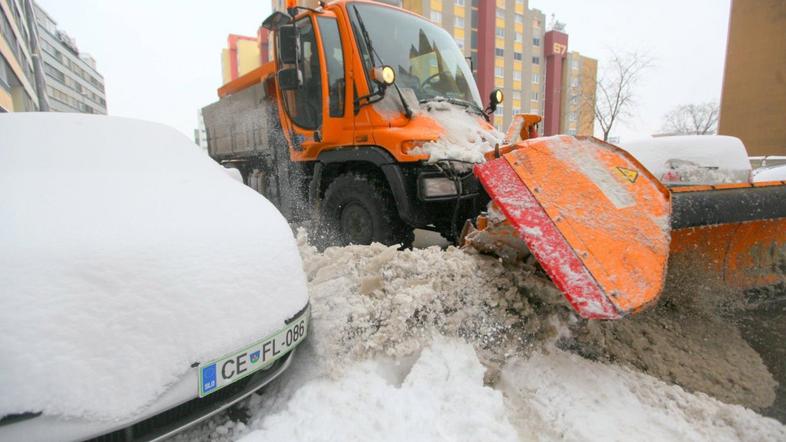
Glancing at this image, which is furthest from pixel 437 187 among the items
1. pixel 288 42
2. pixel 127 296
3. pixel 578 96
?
pixel 578 96

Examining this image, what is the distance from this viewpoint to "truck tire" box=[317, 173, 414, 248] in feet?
12.3

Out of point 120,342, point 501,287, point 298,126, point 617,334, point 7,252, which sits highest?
point 298,126

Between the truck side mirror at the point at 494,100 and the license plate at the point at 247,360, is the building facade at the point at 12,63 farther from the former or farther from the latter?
the license plate at the point at 247,360

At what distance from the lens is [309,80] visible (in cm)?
450

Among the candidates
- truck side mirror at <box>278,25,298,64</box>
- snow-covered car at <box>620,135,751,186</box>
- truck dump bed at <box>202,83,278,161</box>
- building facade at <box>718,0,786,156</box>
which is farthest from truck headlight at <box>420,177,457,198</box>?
building facade at <box>718,0,786,156</box>

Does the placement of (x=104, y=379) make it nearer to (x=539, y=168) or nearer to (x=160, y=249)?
(x=160, y=249)

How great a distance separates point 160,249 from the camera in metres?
1.62

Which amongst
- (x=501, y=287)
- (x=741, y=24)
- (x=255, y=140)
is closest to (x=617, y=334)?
(x=501, y=287)

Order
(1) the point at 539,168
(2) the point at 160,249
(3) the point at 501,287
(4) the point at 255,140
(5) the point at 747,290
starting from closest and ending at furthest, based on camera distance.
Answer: (2) the point at 160,249 < (1) the point at 539,168 < (3) the point at 501,287 < (5) the point at 747,290 < (4) the point at 255,140

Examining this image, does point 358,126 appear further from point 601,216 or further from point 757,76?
point 757,76

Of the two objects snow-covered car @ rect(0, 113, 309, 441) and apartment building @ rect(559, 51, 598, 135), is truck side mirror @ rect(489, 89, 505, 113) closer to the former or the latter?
snow-covered car @ rect(0, 113, 309, 441)

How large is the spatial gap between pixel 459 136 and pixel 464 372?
2296 mm

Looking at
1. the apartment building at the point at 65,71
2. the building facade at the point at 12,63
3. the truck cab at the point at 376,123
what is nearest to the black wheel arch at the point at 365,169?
the truck cab at the point at 376,123

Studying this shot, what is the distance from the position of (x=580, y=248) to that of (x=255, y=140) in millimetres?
5226
